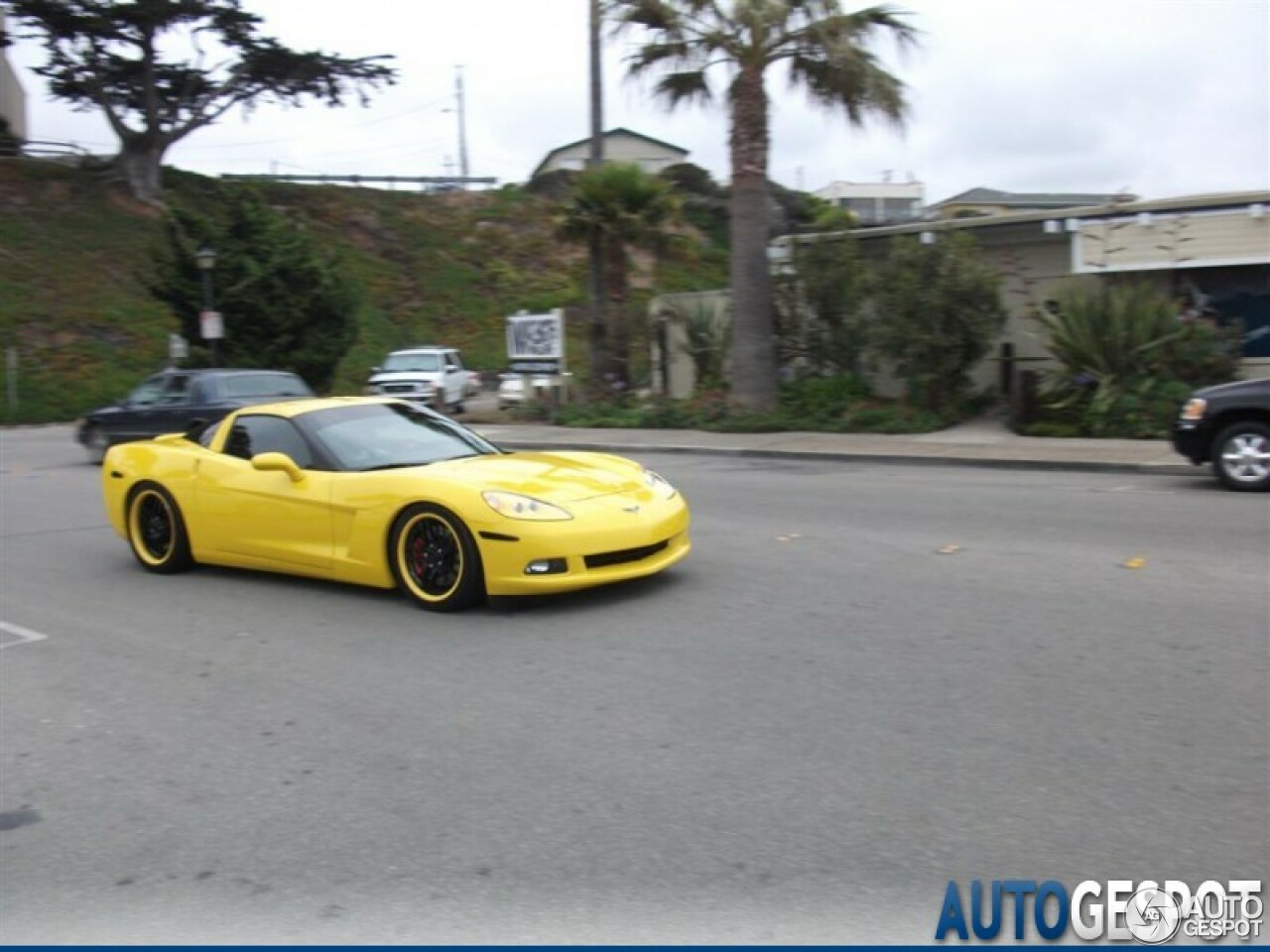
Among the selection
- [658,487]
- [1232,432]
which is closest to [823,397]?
[1232,432]

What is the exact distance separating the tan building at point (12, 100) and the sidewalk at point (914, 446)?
45856mm

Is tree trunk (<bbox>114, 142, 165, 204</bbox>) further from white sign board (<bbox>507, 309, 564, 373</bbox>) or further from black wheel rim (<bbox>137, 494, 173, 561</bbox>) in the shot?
black wheel rim (<bbox>137, 494, 173, 561</bbox>)

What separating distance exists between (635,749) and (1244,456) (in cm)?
960

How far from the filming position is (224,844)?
4.03 metres

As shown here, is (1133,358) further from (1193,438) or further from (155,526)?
(155,526)

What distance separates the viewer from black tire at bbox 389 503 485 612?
22.5 ft

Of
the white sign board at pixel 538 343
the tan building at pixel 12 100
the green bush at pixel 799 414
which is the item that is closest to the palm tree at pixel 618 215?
the white sign board at pixel 538 343

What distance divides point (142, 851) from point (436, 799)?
39.9 inches

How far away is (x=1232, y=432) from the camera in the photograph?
1204 centimetres

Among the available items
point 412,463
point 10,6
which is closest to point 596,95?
point 412,463

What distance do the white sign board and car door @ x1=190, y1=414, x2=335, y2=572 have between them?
17554mm

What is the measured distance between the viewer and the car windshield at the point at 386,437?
771cm

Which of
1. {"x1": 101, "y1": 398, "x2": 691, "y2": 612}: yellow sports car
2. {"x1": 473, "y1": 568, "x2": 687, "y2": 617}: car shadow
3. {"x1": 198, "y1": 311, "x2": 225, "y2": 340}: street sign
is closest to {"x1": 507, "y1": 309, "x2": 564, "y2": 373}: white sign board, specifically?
{"x1": 198, "y1": 311, "x2": 225, "y2": 340}: street sign

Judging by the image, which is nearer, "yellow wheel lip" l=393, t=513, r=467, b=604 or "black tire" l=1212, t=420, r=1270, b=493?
"yellow wheel lip" l=393, t=513, r=467, b=604
